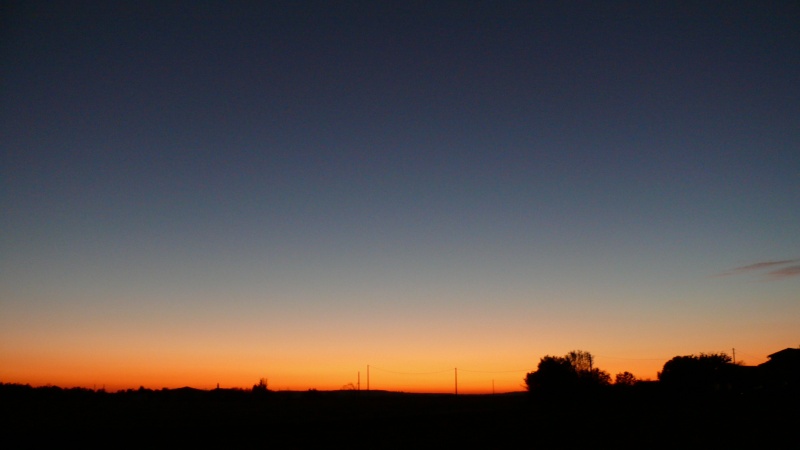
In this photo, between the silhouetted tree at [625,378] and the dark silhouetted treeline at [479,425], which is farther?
the silhouetted tree at [625,378]

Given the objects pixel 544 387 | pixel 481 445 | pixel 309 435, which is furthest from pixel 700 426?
pixel 544 387

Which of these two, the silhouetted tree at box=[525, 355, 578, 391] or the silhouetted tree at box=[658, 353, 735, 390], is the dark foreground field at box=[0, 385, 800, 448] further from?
the silhouetted tree at box=[525, 355, 578, 391]

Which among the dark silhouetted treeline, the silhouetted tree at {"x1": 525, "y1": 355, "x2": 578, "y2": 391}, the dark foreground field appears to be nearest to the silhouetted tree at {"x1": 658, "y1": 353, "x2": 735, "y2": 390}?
the dark silhouetted treeline

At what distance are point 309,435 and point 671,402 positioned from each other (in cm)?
4343

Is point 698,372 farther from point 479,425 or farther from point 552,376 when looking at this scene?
point 479,425

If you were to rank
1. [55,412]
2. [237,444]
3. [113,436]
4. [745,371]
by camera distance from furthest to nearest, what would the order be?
[745,371], [55,412], [113,436], [237,444]

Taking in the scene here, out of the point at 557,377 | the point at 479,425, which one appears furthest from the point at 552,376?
the point at 479,425

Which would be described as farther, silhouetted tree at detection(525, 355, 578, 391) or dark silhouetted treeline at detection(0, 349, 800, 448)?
silhouetted tree at detection(525, 355, 578, 391)

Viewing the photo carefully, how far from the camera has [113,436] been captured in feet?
127

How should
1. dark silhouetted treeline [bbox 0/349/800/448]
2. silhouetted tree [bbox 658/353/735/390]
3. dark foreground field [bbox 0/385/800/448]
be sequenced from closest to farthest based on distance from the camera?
dark foreground field [bbox 0/385/800/448] < dark silhouetted treeline [bbox 0/349/800/448] < silhouetted tree [bbox 658/353/735/390]

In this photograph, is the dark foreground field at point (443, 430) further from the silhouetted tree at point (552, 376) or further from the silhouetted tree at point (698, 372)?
the silhouetted tree at point (552, 376)

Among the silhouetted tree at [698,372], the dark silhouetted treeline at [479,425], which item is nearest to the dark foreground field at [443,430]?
the dark silhouetted treeline at [479,425]

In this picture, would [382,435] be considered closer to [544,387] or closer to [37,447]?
[37,447]

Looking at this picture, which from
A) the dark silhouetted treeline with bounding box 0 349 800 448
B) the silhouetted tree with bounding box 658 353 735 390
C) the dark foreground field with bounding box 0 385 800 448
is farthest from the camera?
the silhouetted tree with bounding box 658 353 735 390
